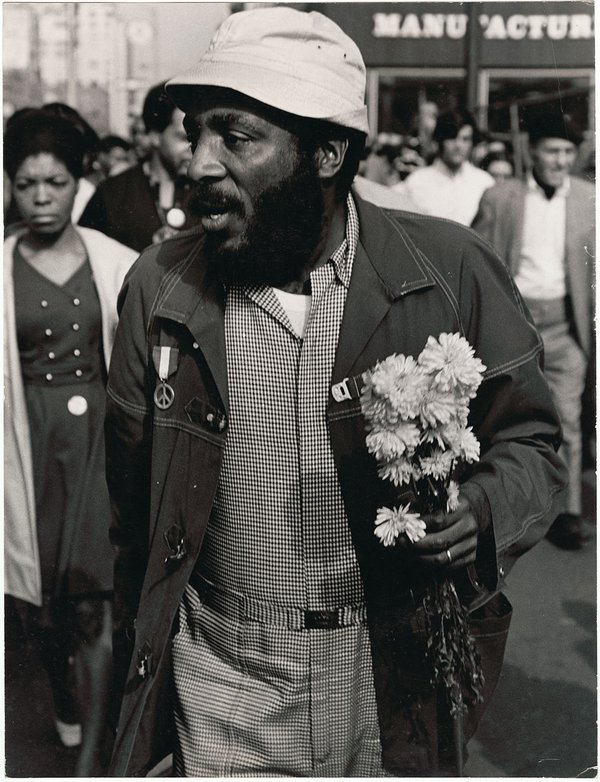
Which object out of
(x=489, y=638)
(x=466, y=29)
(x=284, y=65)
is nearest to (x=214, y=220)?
(x=284, y=65)

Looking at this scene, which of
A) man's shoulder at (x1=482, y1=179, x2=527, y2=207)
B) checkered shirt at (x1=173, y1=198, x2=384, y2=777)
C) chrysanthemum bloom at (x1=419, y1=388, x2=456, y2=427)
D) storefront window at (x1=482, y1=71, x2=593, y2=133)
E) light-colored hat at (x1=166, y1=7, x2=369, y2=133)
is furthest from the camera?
man's shoulder at (x1=482, y1=179, x2=527, y2=207)

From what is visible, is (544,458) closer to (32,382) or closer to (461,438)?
(461,438)

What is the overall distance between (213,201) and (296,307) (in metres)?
0.32

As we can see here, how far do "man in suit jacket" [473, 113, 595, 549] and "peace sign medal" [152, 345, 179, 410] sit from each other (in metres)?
2.36

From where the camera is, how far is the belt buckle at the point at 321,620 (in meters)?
2.40

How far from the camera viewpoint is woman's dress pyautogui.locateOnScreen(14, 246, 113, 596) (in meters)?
3.79

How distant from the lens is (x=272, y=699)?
95.0 inches

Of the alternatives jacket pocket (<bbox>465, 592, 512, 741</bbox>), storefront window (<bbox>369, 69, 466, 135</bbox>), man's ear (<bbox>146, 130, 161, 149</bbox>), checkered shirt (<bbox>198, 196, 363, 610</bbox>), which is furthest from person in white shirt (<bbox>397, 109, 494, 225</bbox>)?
jacket pocket (<bbox>465, 592, 512, 741</bbox>)

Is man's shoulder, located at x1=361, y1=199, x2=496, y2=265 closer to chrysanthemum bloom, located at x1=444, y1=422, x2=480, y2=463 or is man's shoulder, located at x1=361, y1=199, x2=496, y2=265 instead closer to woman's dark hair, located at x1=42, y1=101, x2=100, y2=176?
chrysanthemum bloom, located at x1=444, y1=422, x2=480, y2=463

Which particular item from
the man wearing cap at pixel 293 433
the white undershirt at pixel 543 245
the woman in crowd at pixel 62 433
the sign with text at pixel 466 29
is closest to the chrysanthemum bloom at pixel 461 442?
the man wearing cap at pixel 293 433

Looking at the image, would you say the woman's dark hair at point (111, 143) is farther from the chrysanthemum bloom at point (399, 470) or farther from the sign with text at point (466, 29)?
the chrysanthemum bloom at point (399, 470)

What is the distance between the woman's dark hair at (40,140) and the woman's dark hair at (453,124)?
1.41 meters

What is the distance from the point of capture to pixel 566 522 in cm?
407

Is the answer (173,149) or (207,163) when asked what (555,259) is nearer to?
(173,149)
